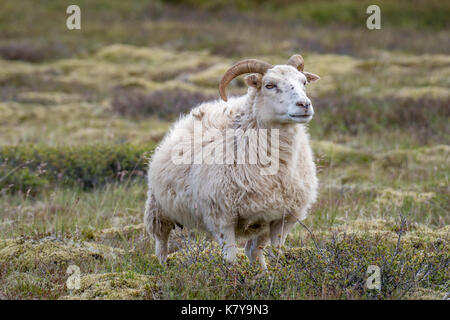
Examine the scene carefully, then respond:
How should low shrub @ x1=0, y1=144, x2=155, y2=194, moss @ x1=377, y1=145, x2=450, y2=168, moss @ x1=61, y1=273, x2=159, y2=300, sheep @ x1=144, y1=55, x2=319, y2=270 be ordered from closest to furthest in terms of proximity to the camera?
1. moss @ x1=61, y1=273, x2=159, y2=300
2. sheep @ x1=144, y1=55, x2=319, y2=270
3. low shrub @ x1=0, y1=144, x2=155, y2=194
4. moss @ x1=377, y1=145, x2=450, y2=168

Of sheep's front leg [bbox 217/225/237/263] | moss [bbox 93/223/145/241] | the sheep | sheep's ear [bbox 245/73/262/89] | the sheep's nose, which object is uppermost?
sheep's ear [bbox 245/73/262/89]

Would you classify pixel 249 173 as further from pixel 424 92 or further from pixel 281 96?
pixel 424 92

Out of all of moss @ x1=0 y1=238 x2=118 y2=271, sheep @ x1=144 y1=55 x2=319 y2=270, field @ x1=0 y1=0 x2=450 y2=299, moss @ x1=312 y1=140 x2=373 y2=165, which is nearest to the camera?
field @ x1=0 y1=0 x2=450 y2=299

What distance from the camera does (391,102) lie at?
41.0 feet

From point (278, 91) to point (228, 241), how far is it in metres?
1.30

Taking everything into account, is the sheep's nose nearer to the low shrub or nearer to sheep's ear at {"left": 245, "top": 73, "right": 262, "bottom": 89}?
sheep's ear at {"left": 245, "top": 73, "right": 262, "bottom": 89}

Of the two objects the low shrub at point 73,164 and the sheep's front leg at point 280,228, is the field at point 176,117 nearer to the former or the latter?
the low shrub at point 73,164

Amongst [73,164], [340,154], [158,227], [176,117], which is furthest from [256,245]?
[176,117]

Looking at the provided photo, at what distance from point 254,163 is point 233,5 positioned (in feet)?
87.7

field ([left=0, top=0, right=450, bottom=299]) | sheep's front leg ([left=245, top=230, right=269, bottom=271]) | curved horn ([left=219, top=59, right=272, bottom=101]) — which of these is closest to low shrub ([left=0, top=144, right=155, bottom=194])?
field ([left=0, top=0, right=450, bottom=299])

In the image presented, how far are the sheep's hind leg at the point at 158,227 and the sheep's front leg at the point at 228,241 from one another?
97 cm

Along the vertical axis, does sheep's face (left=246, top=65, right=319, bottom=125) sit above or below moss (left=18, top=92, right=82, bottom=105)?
above

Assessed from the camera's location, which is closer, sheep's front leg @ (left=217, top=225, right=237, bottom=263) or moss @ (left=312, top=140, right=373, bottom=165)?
sheep's front leg @ (left=217, top=225, right=237, bottom=263)

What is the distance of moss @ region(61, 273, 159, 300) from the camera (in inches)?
164
